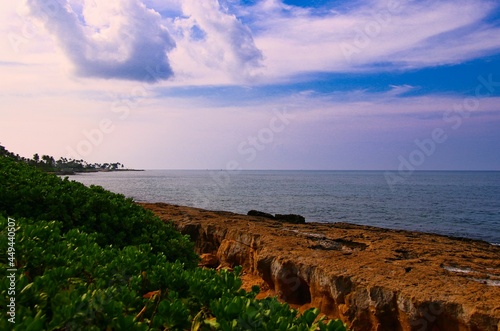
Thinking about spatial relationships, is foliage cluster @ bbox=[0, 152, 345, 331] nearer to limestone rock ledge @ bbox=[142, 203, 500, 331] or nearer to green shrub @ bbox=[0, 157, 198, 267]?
green shrub @ bbox=[0, 157, 198, 267]

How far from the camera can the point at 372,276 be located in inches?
259

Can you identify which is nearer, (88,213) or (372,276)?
(372,276)

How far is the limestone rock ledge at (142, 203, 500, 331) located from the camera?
18.0 feet

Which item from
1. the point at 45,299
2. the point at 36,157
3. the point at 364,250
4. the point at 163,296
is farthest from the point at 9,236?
the point at 36,157

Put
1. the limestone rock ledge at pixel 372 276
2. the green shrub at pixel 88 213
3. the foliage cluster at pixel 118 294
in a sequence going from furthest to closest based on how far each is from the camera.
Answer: the green shrub at pixel 88 213, the limestone rock ledge at pixel 372 276, the foliage cluster at pixel 118 294

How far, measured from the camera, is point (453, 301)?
5.41m

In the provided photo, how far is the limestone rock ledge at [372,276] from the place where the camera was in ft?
18.0

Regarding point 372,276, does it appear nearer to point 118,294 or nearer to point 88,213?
point 118,294

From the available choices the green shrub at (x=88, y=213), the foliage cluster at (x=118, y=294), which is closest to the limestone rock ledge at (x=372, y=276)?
the green shrub at (x=88, y=213)

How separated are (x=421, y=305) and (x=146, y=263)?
13.2 feet

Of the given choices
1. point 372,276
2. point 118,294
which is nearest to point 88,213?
point 118,294

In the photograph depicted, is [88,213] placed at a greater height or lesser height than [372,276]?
greater

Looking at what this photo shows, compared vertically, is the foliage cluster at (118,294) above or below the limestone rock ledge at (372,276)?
above

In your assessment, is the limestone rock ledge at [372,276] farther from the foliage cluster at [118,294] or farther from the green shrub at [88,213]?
the foliage cluster at [118,294]
